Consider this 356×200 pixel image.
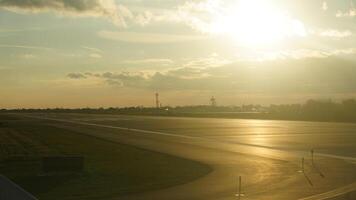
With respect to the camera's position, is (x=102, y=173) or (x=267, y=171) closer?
(x=102, y=173)

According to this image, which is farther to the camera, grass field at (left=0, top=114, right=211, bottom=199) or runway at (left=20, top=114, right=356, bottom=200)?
grass field at (left=0, top=114, right=211, bottom=199)

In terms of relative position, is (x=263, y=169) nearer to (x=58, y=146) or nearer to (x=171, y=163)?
(x=171, y=163)

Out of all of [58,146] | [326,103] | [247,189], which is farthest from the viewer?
[326,103]

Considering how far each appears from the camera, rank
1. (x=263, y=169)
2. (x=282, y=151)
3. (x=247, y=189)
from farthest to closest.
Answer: (x=282, y=151), (x=263, y=169), (x=247, y=189)

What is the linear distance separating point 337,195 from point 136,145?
2374cm

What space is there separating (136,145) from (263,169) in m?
16.3

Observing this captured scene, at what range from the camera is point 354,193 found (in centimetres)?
1780

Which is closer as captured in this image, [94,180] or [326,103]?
[94,180]

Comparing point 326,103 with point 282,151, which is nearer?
point 282,151

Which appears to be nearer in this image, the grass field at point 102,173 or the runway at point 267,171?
the runway at point 267,171

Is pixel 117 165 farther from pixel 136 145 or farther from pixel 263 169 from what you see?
pixel 136 145

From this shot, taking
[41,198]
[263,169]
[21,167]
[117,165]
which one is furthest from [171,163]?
[41,198]

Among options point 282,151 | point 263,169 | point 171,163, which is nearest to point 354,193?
point 263,169

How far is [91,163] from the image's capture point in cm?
2803
